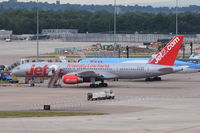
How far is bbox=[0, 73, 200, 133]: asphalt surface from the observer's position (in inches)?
1698

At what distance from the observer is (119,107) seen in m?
56.3

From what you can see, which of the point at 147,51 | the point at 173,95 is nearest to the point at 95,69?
the point at 173,95

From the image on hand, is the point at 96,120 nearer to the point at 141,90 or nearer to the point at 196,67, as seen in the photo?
the point at 141,90

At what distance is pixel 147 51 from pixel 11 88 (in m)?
93.1

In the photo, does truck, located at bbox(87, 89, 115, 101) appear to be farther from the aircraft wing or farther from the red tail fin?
the red tail fin

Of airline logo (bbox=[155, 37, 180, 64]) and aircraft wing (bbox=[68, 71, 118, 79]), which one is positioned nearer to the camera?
aircraft wing (bbox=[68, 71, 118, 79])

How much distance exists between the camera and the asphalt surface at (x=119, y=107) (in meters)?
43.1

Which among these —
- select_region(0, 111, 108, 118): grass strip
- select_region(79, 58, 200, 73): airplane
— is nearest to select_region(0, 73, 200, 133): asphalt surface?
select_region(0, 111, 108, 118): grass strip

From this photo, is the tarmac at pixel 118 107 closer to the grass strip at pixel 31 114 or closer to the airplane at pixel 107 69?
the airplane at pixel 107 69

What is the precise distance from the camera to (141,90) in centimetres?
7575

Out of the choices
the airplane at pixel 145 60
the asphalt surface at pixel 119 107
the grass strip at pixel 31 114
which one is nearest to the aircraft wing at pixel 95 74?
the asphalt surface at pixel 119 107

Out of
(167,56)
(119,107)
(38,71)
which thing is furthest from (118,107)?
(38,71)

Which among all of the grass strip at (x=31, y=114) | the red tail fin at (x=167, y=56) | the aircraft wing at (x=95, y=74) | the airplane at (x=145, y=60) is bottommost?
the grass strip at (x=31, y=114)

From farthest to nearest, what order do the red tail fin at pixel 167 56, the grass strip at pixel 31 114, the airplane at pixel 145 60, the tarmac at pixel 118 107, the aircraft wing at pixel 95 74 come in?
the airplane at pixel 145 60 < the red tail fin at pixel 167 56 < the aircraft wing at pixel 95 74 < the grass strip at pixel 31 114 < the tarmac at pixel 118 107
